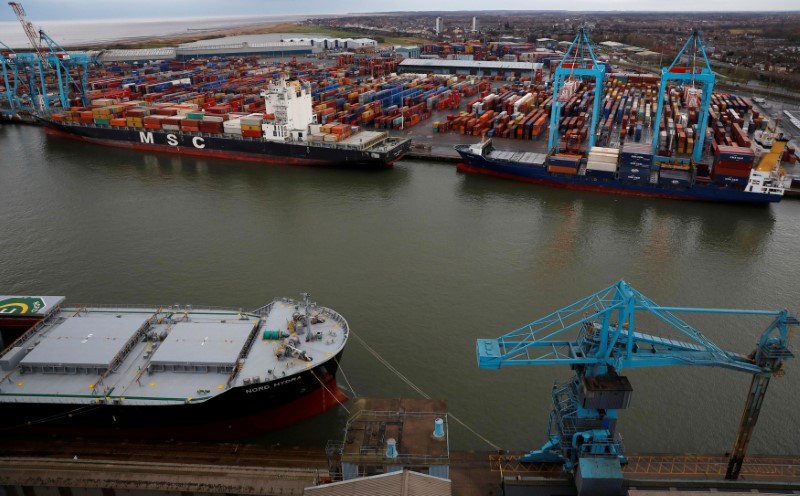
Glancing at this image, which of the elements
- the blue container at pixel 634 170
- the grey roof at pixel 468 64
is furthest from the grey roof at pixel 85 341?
the grey roof at pixel 468 64

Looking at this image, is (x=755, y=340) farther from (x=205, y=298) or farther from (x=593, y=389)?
(x=205, y=298)

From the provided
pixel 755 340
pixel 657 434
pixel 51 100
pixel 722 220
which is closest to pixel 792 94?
pixel 722 220

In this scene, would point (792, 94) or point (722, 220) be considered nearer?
point (722, 220)

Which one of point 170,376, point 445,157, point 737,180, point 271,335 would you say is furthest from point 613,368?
point 445,157

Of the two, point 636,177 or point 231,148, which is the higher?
point 636,177

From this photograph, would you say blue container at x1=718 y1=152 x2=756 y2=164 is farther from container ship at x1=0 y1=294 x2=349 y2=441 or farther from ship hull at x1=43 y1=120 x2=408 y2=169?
container ship at x1=0 y1=294 x2=349 y2=441

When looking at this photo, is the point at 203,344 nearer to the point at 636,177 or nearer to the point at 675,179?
the point at 636,177
